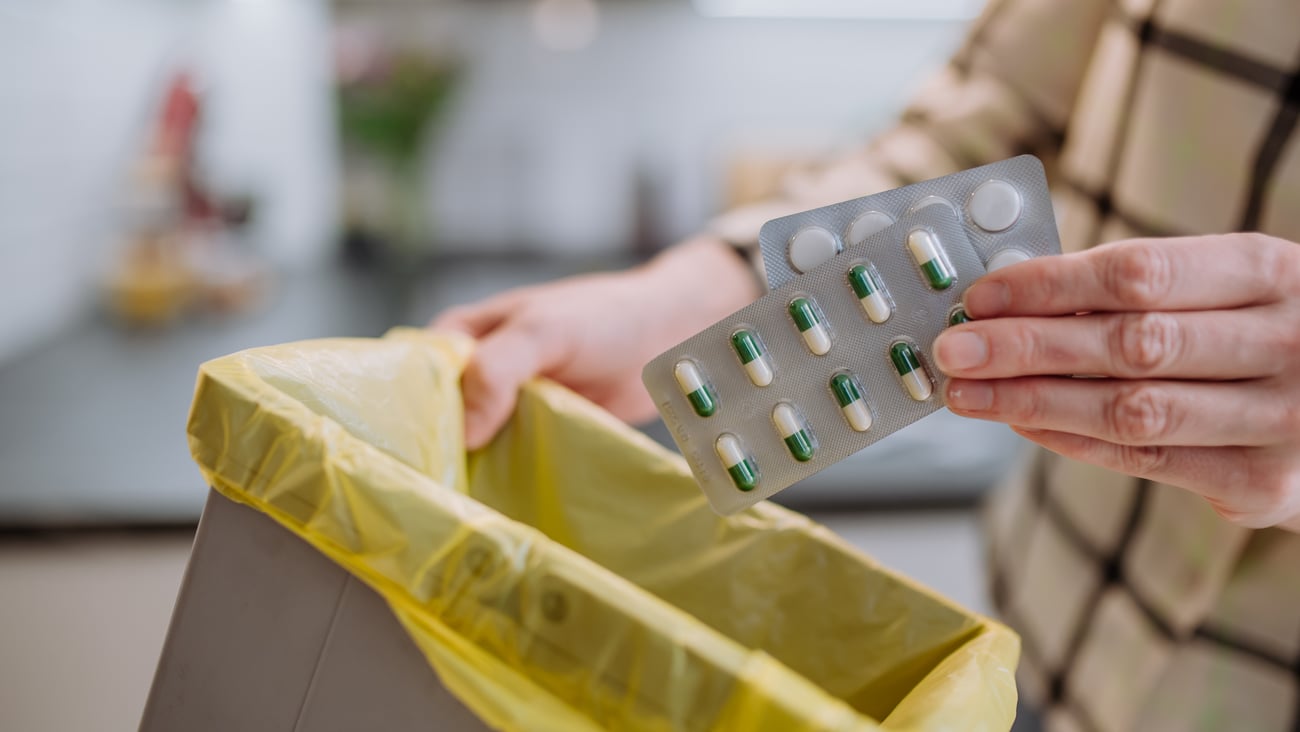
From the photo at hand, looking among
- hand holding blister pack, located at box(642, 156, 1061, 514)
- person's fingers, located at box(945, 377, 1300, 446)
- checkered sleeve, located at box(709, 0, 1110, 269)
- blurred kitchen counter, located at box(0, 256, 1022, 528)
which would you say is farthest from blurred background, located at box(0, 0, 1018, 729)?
checkered sleeve, located at box(709, 0, 1110, 269)

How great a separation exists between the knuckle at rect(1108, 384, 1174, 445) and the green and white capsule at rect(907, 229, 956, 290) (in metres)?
0.07

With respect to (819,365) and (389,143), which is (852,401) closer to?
(819,365)

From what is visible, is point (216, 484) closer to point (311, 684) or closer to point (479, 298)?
point (311, 684)

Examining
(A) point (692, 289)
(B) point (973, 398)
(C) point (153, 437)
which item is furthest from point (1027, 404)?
(C) point (153, 437)

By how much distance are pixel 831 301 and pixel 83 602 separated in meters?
0.91

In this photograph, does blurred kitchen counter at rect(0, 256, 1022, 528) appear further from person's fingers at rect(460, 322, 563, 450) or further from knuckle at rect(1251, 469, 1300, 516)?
knuckle at rect(1251, 469, 1300, 516)

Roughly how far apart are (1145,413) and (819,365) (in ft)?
0.34

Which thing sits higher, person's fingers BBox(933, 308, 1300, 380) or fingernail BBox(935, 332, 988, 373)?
person's fingers BBox(933, 308, 1300, 380)

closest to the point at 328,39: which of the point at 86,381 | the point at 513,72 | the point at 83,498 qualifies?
the point at 513,72

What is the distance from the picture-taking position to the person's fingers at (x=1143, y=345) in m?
0.27

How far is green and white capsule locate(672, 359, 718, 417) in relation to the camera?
12.8 inches

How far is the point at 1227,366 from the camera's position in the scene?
0.28 meters

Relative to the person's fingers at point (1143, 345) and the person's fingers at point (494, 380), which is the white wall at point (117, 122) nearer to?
the person's fingers at point (494, 380)

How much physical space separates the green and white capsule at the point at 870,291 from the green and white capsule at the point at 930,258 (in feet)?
0.05
